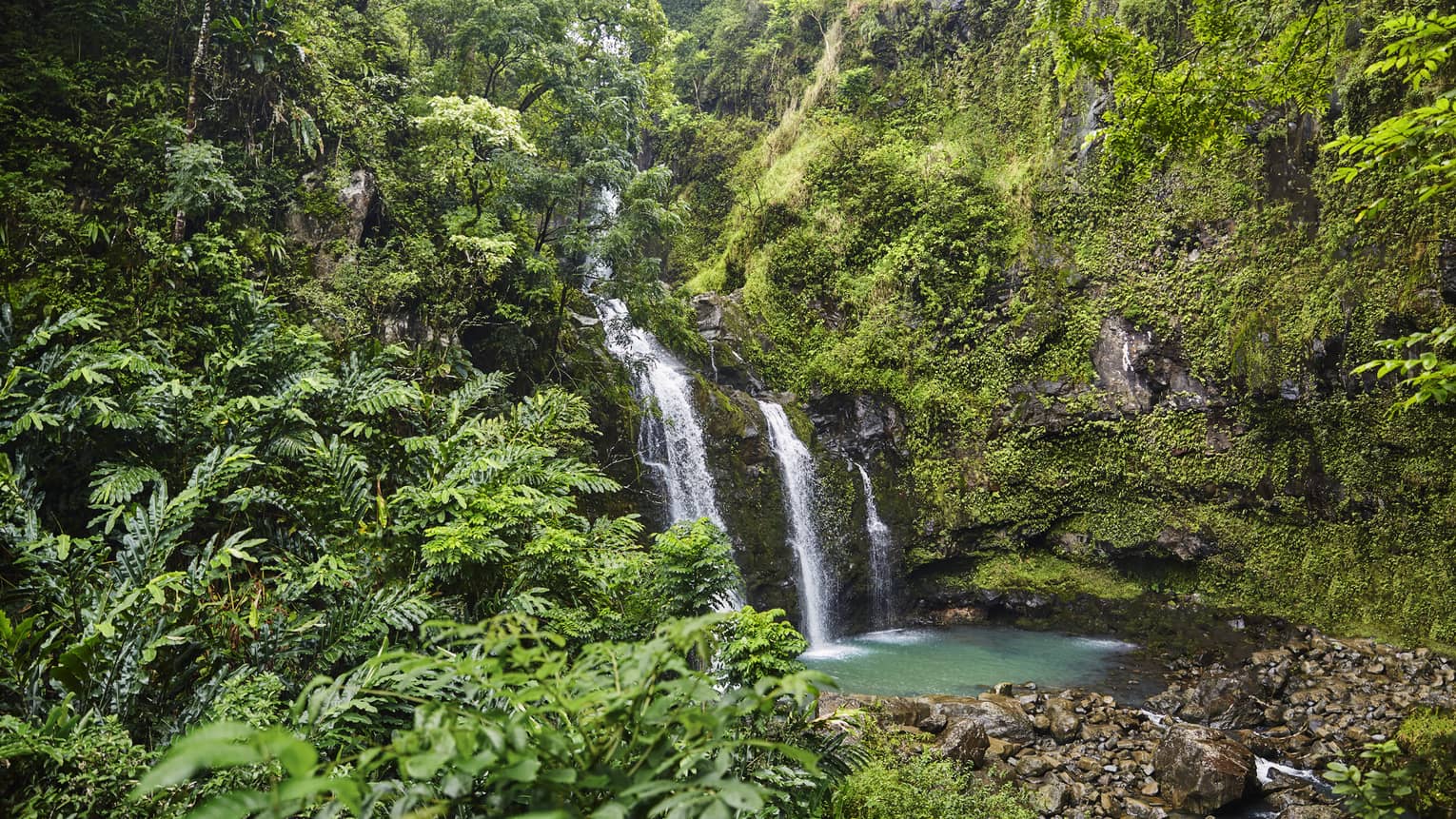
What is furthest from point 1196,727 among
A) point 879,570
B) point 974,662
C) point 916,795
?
point 879,570

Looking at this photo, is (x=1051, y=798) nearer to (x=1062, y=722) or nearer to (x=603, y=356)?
(x=1062, y=722)

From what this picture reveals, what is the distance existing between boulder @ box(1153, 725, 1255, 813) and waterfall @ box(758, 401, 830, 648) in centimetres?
529

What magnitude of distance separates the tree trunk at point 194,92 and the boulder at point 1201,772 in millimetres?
9890

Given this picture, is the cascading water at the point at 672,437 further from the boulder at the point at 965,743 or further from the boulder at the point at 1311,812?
the boulder at the point at 1311,812

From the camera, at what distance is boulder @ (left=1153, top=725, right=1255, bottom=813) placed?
531 cm

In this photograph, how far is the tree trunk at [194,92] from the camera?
5.95 meters

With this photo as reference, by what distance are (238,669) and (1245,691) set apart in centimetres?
938

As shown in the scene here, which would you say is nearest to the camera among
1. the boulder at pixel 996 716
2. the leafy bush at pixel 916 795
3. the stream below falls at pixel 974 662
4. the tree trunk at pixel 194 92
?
the leafy bush at pixel 916 795

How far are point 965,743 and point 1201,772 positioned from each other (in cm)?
183

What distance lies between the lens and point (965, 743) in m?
5.84

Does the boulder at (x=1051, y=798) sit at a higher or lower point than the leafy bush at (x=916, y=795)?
lower

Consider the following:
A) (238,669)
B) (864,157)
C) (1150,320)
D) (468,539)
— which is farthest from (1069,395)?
(238,669)

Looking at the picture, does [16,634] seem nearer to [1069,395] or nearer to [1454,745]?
[1454,745]

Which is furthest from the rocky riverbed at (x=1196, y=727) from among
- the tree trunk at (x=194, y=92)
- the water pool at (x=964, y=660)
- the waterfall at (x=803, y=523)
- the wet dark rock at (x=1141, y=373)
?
the tree trunk at (x=194, y=92)
